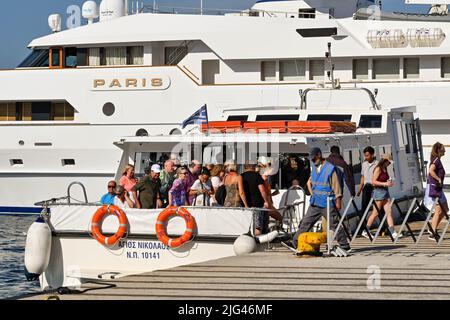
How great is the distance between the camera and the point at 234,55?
30781mm

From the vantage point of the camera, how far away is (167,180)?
16531mm

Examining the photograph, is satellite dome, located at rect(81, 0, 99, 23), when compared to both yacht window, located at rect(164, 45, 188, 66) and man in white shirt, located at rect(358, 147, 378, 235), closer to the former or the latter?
yacht window, located at rect(164, 45, 188, 66)

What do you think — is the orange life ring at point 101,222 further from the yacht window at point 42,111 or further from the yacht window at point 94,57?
the yacht window at point 94,57

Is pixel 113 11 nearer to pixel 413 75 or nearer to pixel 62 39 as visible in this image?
pixel 62 39

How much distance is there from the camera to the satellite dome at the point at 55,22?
34906mm

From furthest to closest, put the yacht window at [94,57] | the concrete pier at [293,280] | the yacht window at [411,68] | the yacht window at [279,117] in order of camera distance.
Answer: the yacht window at [94,57], the yacht window at [411,68], the yacht window at [279,117], the concrete pier at [293,280]

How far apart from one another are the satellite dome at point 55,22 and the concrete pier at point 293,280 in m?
23.0

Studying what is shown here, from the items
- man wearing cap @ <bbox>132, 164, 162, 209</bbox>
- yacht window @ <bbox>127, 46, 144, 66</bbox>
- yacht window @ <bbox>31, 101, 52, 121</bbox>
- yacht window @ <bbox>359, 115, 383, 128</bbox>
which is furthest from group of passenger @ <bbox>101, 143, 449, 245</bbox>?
yacht window @ <bbox>127, 46, 144, 66</bbox>

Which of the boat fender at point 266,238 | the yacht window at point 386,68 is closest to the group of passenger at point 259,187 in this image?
the boat fender at point 266,238

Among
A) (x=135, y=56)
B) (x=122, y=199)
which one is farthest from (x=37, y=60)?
(x=122, y=199)

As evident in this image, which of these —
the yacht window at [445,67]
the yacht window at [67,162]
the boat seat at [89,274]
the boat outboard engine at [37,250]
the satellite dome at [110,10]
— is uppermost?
the satellite dome at [110,10]

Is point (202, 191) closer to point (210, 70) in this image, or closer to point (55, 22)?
point (210, 70)

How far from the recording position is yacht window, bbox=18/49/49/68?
32.7 meters

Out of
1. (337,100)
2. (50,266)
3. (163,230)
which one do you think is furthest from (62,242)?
(337,100)
